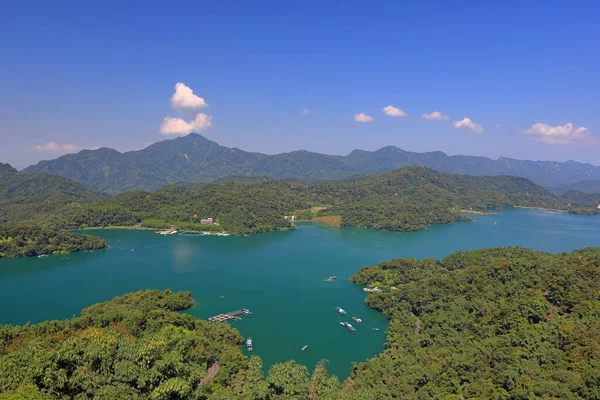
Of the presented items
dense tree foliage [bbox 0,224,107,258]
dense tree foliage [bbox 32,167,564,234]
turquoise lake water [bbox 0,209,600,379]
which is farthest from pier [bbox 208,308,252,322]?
dense tree foliage [bbox 32,167,564,234]

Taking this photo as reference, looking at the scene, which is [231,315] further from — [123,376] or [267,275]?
[123,376]

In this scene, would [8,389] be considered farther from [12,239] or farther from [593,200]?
[593,200]

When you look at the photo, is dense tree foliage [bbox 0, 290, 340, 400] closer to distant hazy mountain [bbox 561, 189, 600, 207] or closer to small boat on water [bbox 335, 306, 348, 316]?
small boat on water [bbox 335, 306, 348, 316]

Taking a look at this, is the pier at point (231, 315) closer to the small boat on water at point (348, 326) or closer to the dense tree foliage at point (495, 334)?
the small boat on water at point (348, 326)

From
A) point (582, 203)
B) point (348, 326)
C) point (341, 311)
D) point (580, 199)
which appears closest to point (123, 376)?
point (348, 326)

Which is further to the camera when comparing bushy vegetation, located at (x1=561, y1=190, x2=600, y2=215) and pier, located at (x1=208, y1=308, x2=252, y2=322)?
bushy vegetation, located at (x1=561, y1=190, x2=600, y2=215)

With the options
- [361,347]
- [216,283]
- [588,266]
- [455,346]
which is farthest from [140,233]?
[588,266]
